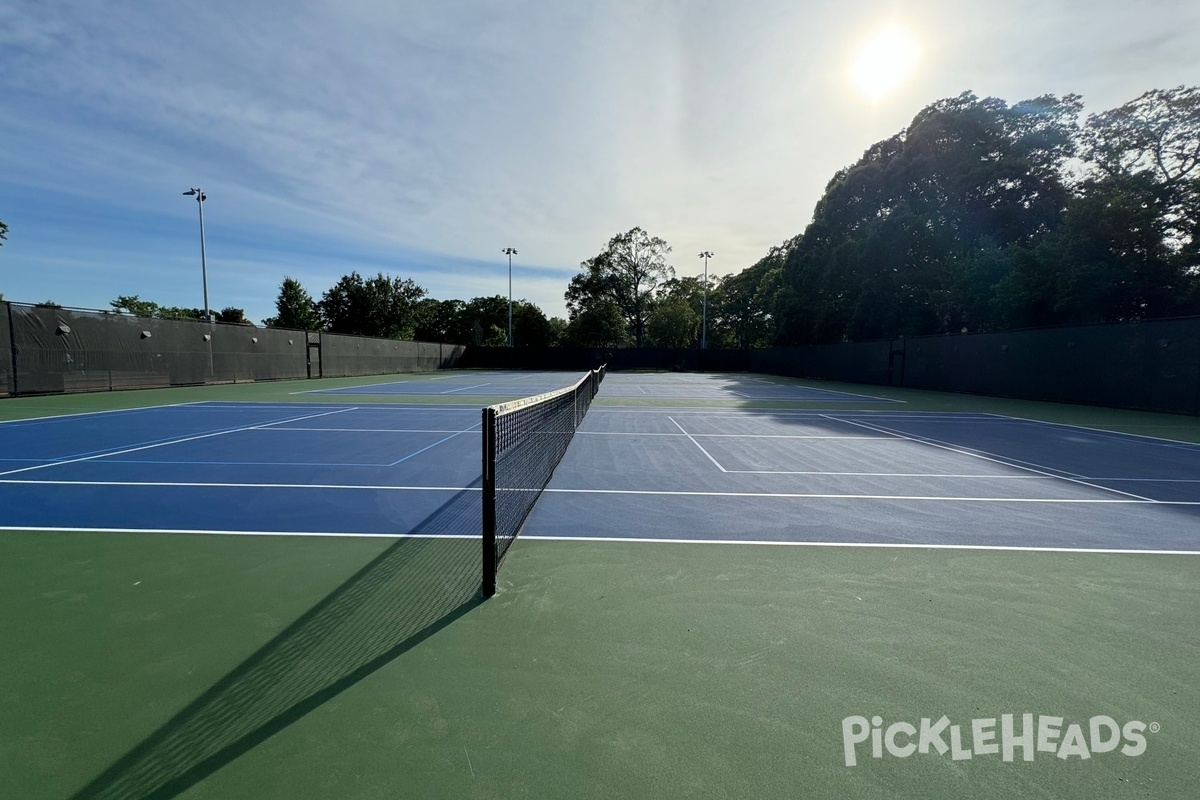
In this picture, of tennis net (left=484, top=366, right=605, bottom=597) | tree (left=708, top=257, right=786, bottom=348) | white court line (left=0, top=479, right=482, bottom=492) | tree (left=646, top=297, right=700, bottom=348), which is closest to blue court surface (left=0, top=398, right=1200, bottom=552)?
white court line (left=0, top=479, right=482, bottom=492)

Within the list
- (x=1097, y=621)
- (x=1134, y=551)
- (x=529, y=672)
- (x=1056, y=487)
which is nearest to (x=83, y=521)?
(x=529, y=672)

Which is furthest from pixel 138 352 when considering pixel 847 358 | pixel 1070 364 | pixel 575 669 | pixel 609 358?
pixel 609 358

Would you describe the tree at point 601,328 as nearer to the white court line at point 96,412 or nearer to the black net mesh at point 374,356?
the black net mesh at point 374,356

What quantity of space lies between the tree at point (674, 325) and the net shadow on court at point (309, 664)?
57593 mm

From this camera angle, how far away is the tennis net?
3.65 metres

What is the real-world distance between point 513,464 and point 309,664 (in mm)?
3333

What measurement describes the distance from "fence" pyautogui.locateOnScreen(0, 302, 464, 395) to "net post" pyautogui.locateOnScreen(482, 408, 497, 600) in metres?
22.6

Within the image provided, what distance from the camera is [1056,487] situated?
700 cm

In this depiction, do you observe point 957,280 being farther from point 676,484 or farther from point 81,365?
Answer: point 81,365

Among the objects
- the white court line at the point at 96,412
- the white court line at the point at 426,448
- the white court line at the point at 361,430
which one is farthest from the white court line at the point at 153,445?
the white court line at the point at 96,412

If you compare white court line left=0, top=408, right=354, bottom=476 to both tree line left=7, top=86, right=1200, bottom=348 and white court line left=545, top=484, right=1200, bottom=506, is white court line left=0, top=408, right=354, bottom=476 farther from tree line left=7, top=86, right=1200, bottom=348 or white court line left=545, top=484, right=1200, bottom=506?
tree line left=7, top=86, right=1200, bottom=348

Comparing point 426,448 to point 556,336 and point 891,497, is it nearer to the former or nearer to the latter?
point 891,497

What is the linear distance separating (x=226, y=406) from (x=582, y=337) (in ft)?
150

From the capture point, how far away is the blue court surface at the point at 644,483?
520 centimetres
